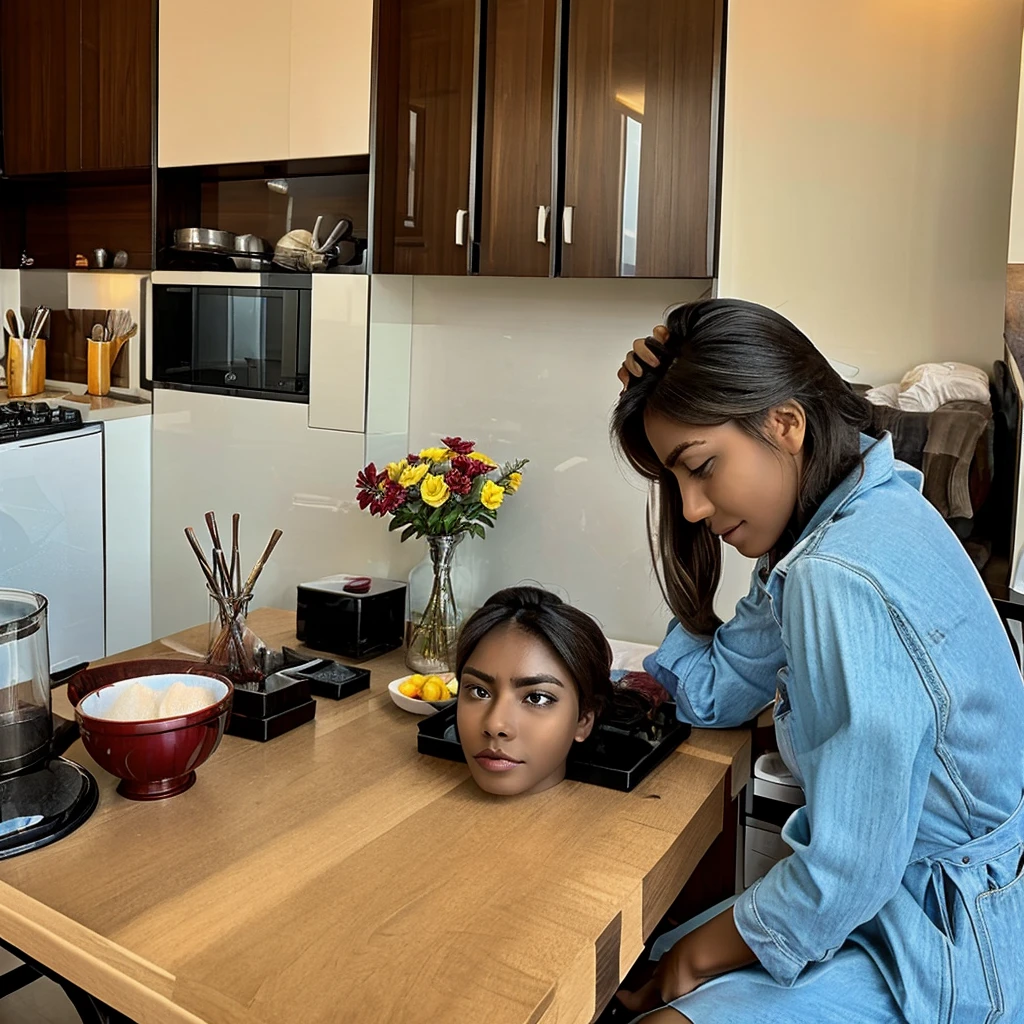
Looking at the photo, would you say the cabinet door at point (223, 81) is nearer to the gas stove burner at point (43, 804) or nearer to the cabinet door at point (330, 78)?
the cabinet door at point (330, 78)

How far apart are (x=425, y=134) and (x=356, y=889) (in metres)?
1.82

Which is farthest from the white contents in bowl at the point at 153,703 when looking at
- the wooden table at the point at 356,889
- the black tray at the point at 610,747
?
the black tray at the point at 610,747

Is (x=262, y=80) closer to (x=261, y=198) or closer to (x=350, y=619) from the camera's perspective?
(x=261, y=198)

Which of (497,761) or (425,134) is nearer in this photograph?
(497,761)

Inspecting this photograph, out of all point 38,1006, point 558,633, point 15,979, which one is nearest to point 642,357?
point 558,633

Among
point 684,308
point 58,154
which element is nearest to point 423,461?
point 684,308

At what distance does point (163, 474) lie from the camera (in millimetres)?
3084

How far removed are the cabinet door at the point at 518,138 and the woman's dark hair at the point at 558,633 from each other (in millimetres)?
1021

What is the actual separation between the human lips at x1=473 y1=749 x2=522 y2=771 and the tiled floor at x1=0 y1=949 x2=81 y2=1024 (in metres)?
1.17

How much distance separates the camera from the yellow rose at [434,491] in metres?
1.99

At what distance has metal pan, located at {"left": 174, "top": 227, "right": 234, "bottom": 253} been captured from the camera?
283cm

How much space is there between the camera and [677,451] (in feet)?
4.13

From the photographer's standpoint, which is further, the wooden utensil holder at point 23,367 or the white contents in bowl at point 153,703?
the wooden utensil holder at point 23,367

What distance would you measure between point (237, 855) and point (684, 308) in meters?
0.83
